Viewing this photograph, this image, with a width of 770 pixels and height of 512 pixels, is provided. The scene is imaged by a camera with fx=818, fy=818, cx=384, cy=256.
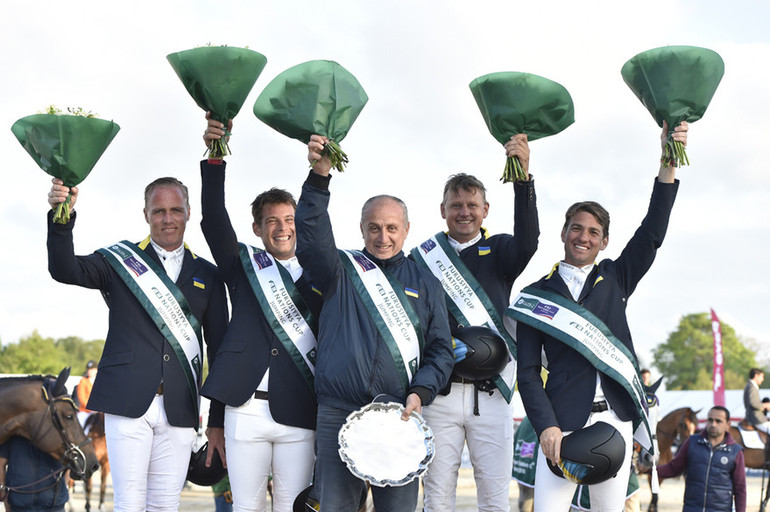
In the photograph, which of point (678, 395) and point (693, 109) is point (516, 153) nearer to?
point (693, 109)

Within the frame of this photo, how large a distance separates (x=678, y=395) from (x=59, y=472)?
23713 mm

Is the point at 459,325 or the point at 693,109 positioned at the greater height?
the point at 693,109

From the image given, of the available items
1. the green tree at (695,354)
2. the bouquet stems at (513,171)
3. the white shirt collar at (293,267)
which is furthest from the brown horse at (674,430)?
the green tree at (695,354)

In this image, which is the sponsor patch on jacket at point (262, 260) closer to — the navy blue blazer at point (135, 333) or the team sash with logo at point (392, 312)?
the navy blue blazer at point (135, 333)

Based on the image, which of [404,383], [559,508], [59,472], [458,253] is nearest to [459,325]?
[458,253]

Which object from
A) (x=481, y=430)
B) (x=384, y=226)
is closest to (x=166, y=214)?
(x=384, y=226)

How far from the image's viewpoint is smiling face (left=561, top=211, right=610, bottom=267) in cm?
438

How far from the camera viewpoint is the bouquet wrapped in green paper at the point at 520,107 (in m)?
4.30

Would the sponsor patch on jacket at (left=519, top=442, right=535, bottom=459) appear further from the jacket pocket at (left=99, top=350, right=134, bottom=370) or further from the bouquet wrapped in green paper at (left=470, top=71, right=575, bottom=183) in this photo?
the jacket pocket at (left=99, top=350, right=134, bottom=370)

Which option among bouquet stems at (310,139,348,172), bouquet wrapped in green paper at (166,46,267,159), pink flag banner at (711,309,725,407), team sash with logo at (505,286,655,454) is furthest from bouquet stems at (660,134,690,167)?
pink flag banner at (711,309,725,407)

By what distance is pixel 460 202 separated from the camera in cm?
496

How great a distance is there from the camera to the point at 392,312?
13.3 feet

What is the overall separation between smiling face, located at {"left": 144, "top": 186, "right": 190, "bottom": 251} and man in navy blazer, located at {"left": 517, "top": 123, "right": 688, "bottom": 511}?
6.52 feet

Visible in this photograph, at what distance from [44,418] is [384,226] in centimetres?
436
